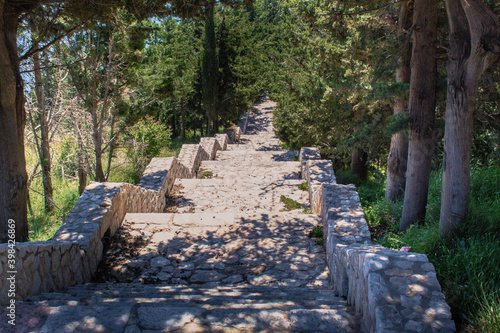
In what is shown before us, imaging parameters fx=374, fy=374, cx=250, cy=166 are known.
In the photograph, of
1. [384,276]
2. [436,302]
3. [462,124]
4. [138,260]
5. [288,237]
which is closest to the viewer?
[436,302]

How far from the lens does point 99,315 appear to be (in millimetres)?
2955

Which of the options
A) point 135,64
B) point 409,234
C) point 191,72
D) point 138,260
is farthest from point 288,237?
point 191,72

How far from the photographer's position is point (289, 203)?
8477mm

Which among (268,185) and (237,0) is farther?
(268,185)

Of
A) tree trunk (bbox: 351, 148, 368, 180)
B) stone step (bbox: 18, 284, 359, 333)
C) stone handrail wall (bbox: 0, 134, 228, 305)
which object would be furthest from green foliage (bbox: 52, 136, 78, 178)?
stone step (bbox: 18, 284, 359, 333)

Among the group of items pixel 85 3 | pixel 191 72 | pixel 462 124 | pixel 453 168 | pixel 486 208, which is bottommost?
pixel 486 208

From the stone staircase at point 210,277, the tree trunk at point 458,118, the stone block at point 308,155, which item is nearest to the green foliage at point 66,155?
the stone staircase at point 210,277

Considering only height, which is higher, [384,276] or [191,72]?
[191,72]

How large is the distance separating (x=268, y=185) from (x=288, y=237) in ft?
12.6

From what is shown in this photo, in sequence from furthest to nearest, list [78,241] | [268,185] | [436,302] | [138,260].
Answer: [268,185], [138,260], [78,241], [436,302]

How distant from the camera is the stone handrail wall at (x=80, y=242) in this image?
352cm

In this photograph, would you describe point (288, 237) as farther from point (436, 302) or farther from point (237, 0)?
point (237, 0)

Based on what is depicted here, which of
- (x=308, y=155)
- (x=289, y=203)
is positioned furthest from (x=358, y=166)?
(x=289, y=203)

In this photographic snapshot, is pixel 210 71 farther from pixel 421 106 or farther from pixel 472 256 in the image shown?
pixel 472 256
